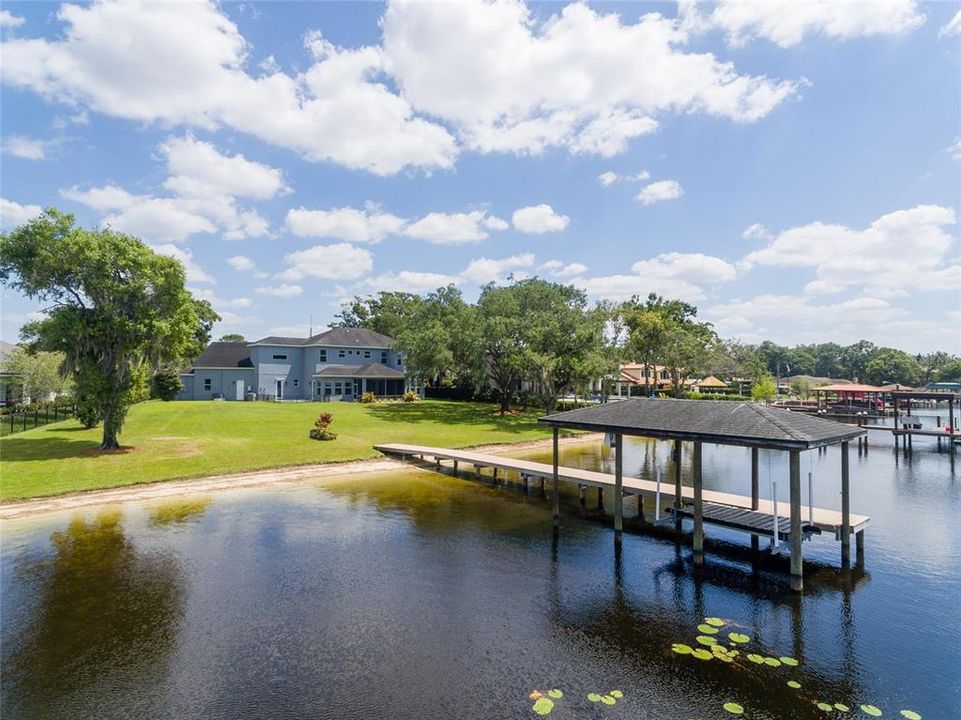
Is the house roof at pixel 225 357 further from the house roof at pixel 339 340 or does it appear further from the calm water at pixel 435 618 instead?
the calm water at pixel 435 618

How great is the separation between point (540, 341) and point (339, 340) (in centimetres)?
2492

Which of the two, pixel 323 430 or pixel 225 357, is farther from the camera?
pixel 225 357

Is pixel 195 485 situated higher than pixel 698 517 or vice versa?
pixel 698 517

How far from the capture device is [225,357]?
5466 centimetres

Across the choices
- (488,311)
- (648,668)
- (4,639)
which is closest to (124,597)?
(4,639)

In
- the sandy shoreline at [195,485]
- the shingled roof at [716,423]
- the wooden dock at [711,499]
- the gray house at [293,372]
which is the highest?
the gray house at [293,372]

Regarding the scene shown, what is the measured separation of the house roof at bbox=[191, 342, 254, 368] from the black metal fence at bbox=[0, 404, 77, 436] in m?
12.4

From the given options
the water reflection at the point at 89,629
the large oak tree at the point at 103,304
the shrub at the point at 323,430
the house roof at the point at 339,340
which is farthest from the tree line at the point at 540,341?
the water reflection at the point at 89,629

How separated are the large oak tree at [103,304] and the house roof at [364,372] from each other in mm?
27005

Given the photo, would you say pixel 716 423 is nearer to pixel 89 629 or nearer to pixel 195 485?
pixel 89 629

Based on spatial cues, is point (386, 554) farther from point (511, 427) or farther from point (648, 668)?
point (511, 427)

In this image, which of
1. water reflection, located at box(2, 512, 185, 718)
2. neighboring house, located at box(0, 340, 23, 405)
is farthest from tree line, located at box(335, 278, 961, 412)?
neighboring house, located at box(0, 340, 23, 405)

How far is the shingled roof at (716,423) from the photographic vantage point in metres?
11.8

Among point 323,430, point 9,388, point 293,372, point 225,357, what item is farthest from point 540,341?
point 9,388
